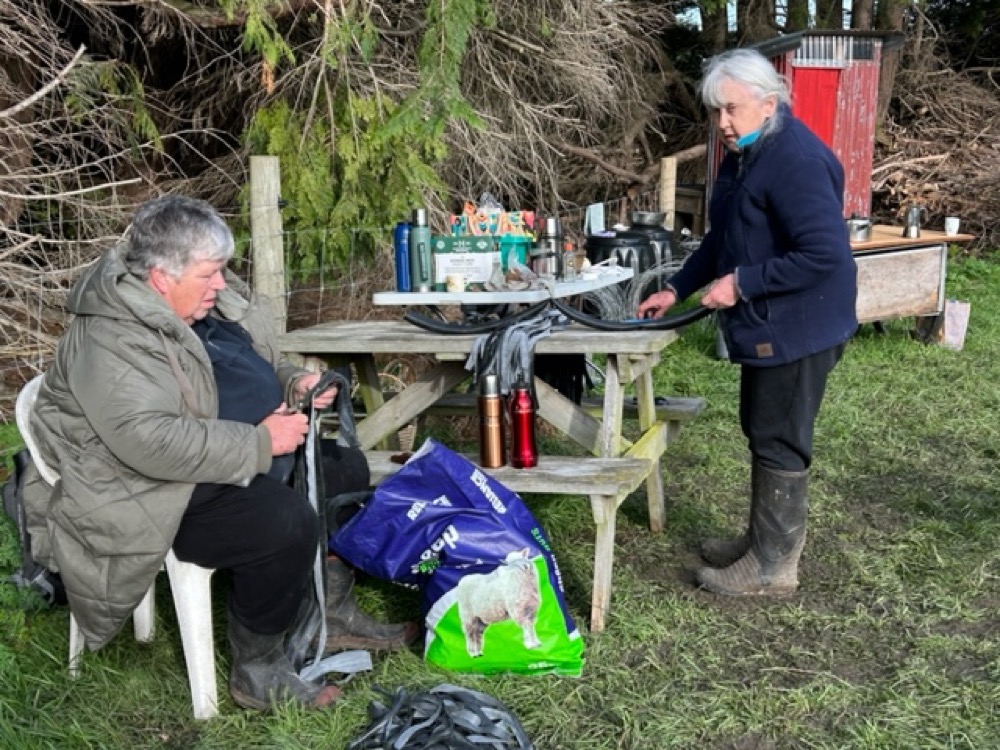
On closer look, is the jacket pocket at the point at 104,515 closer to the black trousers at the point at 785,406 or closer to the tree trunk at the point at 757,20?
the black trousers at the point at 785,406

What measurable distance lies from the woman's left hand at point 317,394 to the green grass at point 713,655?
797 mm

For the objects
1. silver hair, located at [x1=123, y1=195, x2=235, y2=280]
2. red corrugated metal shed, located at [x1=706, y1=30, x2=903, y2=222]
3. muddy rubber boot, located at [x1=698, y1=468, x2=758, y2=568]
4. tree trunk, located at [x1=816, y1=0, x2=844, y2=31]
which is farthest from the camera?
tree trunk, located at [x1=816, y1=0, x2=844, y2=31]

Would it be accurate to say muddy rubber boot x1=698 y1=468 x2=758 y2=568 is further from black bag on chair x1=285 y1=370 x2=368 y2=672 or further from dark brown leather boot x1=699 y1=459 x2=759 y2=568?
black bag on chair x1=285 y1=370 x2=368 y2=672

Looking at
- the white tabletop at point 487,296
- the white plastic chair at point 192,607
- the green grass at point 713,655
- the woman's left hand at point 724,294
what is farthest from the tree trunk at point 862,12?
the white plastic chair at point 192,607

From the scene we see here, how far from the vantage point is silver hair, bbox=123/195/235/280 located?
2.72 meters

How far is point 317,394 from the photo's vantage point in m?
3.14

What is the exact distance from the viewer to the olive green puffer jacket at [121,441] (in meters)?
2.61

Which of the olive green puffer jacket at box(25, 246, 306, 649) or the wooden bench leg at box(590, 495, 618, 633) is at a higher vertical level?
the olive green puffer jacket at box(25, 246, 306, 649)

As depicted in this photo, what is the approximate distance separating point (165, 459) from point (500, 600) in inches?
39.3

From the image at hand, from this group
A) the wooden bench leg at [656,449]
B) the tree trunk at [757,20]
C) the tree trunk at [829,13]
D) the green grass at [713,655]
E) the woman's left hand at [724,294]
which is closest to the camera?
the green grass at [713,655]

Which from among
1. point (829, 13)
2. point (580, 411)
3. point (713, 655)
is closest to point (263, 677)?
point (713, 655)

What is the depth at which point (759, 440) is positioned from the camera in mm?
3600

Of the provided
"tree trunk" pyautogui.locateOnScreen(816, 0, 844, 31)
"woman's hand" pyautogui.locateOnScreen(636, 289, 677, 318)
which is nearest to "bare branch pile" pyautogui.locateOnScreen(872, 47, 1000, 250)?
"tree trunk" pyautogui.locateOnScreen(816, 0, 844, 31)

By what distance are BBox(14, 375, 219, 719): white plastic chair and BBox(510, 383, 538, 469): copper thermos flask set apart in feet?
3.57
